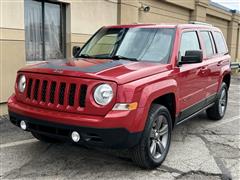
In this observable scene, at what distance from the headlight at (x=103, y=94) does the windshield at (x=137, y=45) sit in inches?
45.6

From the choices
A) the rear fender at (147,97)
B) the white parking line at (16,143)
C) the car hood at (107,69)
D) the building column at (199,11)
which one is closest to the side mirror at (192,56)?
the car hood at (107,69)

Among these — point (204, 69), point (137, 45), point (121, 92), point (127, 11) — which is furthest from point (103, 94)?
A: point (127, 11)

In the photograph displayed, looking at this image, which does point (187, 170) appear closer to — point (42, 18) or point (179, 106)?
point (179, 106)

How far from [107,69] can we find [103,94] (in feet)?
1.34

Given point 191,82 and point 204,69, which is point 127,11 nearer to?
point 204,69

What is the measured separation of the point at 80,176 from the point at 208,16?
60.7 feet

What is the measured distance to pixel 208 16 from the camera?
68.1ft

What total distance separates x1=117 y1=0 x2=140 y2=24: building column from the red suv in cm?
539

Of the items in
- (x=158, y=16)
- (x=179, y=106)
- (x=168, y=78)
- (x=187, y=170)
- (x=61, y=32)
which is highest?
(x=158, y=16)

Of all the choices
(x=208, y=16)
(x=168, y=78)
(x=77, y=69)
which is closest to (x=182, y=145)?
(x=168, y=78)

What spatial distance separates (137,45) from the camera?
5000mm

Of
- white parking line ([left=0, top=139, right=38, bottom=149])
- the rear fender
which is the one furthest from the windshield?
white parking line ([left=0, top=139, right=38, bottom=149])

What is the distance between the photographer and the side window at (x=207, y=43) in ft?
20.3

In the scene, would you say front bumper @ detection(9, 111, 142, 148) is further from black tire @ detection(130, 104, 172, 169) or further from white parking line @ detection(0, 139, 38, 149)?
white parking line @ detection(0, 139, 38, 149)
